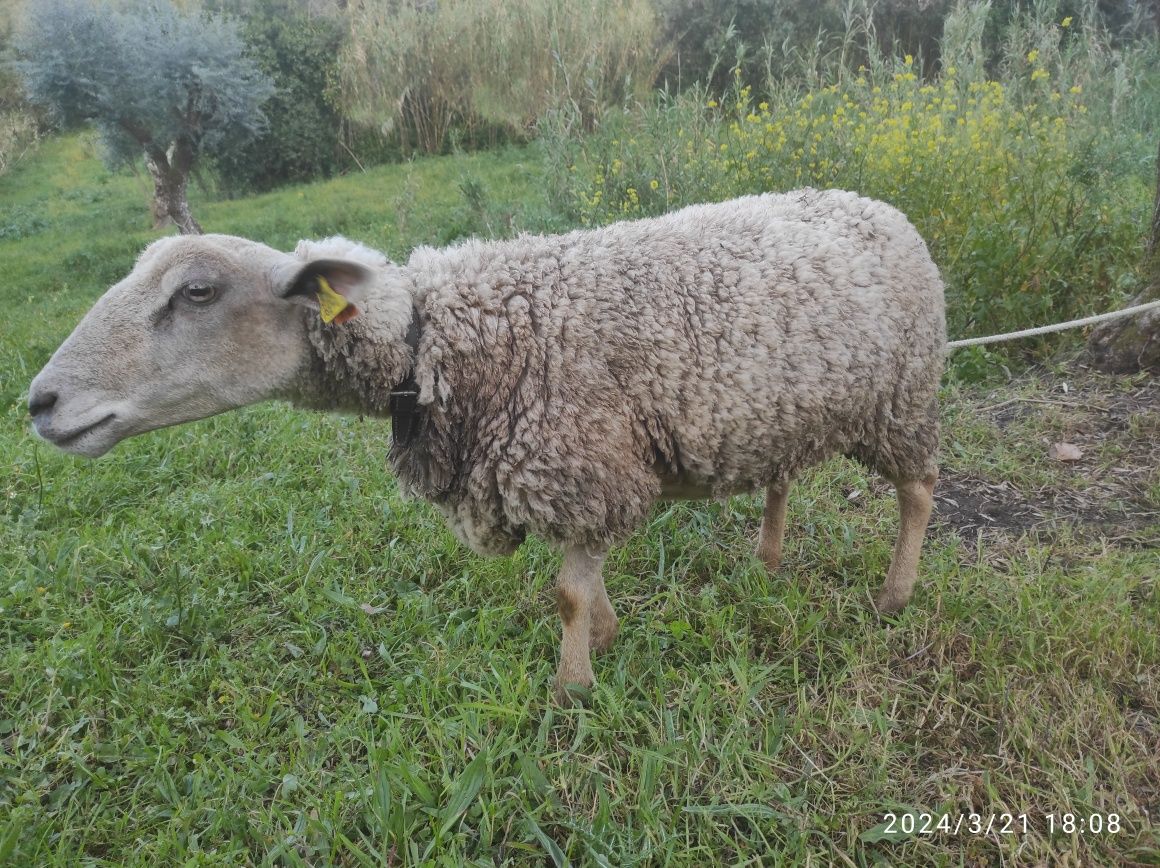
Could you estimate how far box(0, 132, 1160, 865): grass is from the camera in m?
1.96

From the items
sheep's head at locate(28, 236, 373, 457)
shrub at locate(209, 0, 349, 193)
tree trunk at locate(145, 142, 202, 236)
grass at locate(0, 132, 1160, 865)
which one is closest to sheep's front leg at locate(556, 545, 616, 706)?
grass at locate(0, 132, 1160, 865)

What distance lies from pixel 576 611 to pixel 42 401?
1.58 meters

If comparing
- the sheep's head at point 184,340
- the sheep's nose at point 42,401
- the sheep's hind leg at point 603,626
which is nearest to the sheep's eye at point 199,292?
the sheep's head at point 184,340

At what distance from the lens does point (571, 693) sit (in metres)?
2.39

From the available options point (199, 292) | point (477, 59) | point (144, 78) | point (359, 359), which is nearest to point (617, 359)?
point (359, 359)

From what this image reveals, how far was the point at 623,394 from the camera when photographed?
7.02 ft

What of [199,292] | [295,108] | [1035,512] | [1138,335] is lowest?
[1035,512]

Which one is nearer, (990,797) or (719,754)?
(990,797)

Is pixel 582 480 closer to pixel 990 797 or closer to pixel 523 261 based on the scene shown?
pixel 523 261

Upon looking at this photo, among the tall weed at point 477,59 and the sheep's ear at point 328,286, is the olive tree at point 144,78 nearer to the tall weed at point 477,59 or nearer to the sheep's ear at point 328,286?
the tall weed at point 477,59

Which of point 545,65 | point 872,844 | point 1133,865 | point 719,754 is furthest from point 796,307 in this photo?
point 545,65

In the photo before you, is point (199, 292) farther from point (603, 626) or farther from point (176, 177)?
point (176, 177)

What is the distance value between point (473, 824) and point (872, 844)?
3.45 feet
